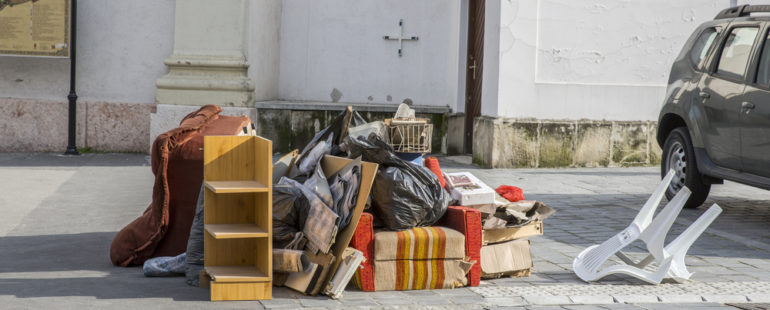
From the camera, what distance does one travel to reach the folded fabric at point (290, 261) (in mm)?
5379

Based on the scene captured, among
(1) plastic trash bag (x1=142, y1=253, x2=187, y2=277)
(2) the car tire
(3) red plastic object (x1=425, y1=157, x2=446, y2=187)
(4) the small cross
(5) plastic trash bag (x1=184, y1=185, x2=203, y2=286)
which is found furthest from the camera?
(4) the small cross

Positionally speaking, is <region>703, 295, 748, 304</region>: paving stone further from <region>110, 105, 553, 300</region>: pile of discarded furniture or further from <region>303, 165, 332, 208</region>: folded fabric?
<region>303, 165, 332, 208</region>: folded fabric

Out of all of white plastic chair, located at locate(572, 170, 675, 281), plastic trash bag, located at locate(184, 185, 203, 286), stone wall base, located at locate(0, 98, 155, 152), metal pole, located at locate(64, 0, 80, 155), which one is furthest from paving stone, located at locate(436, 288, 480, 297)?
metal pole, located at locate(64, 0, 80, 155)

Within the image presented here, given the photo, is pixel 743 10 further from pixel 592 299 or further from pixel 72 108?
pixel 72 108

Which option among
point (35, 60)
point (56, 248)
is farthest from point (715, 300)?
point (35, 60)

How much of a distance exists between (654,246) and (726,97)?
3.25 metres

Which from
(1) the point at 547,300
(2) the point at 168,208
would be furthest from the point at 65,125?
(1) the point at 547,300

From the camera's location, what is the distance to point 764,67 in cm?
823

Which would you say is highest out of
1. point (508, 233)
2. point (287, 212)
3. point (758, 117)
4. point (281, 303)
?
point (758, 117)

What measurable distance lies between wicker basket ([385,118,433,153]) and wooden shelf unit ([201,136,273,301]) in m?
1.05

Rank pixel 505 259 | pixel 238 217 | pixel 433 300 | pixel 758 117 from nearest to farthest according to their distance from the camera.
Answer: pixel 433 300, pixel 238 217, pixel 505 259, pixel 758 117

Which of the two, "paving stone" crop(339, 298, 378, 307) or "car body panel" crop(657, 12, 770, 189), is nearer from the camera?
"paving stone" crop(339, 298, 378, 307)

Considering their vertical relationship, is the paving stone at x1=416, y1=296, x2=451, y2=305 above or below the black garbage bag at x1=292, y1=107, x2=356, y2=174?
below

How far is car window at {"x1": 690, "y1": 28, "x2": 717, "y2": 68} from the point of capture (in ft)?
30.0
